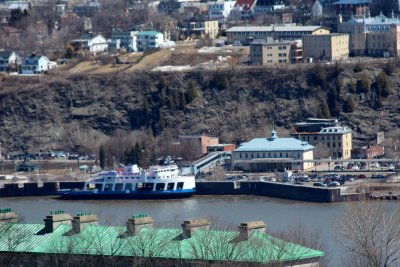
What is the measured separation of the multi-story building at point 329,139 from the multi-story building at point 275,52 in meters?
10.8

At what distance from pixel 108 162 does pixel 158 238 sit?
→ 34620 mm

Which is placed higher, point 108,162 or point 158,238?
point 158,238

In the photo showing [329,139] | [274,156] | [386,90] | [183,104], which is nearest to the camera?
[274,156]

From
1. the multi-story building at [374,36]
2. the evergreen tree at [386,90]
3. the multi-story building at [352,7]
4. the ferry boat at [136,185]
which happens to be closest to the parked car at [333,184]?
the ferry boat at [136,185]

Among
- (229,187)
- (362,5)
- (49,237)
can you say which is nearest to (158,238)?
(49,237)

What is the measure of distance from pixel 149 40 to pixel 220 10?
8.56 metres

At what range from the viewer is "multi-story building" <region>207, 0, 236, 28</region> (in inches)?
3793

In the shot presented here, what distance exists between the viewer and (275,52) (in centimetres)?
8275

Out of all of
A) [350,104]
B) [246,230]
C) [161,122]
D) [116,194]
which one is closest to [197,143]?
[161,122]

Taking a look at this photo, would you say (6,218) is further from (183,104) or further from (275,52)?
(275,52)

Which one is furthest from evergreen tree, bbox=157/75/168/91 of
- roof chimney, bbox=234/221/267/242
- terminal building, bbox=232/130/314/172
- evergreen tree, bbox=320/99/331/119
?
roof chimney, bbox=234/221/267/242

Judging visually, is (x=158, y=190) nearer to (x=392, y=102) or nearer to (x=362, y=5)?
(x=392, y=102)

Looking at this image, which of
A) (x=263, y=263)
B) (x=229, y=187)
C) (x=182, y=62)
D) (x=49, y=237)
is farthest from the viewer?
(x=182, y=62)

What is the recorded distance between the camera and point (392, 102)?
2985 inches
